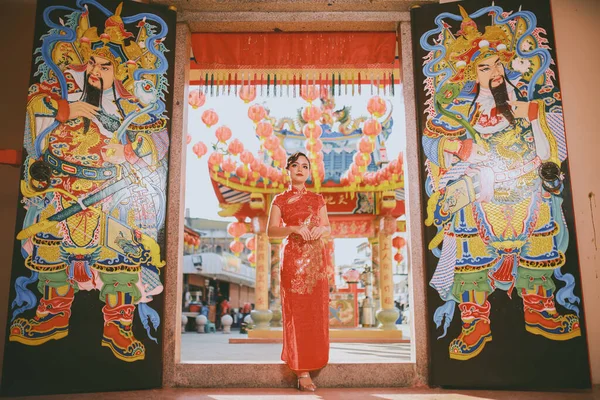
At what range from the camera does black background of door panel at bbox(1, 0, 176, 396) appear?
2.69 metres

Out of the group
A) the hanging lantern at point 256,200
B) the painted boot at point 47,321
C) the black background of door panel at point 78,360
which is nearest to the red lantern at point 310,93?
the black background of door panel at point 78,360

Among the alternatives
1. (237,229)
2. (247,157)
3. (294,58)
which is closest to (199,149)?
(247,157)

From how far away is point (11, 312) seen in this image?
273 centimetres

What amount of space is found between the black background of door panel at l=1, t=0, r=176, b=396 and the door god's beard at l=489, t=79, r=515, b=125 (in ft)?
8.21

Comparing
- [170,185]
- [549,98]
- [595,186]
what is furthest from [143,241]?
[595,186]

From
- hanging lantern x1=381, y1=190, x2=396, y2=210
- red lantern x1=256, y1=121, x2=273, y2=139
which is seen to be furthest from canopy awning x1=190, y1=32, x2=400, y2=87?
hanging lantern x1=381, y1=190, x2=396, y2=210

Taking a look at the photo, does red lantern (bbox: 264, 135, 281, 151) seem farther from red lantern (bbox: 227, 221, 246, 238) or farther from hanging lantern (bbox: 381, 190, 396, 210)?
red lantern (bbox: 227, 221, 246, 238)

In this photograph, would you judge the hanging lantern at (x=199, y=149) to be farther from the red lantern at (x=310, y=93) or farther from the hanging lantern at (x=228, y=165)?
the red lantern at (x=310, y=93)

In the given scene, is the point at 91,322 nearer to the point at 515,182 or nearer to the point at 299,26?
the point at 299,26

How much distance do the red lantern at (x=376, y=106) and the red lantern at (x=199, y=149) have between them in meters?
3.08

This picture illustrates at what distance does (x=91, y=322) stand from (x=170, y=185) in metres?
0.99

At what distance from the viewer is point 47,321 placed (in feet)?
9.11

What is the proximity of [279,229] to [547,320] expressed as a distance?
5.76 ft

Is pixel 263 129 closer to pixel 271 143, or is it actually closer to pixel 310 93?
pixel 271 143
